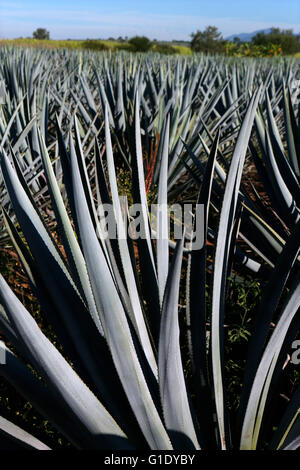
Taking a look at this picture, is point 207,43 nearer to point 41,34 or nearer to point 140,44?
point 140,44

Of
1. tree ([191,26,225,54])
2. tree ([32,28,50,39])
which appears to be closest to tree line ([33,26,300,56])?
tree ([191,26,225,54])

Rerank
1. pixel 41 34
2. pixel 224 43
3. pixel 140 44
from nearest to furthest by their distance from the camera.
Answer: pixel 140 44
pixel 224 43
pixel 41 34

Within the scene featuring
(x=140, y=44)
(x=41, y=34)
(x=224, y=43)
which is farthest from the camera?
(x=41, y=34)

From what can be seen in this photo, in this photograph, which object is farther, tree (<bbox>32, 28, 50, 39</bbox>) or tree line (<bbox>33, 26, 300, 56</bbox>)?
tree (<bbox>32, 28, 50, 39</bbox>)

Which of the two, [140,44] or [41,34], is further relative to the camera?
[41,34]

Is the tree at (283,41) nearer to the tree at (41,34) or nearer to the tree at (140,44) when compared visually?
the tree at (140,44)

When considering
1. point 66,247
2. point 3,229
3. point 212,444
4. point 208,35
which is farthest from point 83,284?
point 208,35

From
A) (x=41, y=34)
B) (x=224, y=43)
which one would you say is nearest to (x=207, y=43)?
(x=224, y=43)

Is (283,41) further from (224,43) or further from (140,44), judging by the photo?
(140,44)

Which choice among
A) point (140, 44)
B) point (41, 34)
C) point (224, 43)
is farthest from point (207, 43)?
point (41, 34)

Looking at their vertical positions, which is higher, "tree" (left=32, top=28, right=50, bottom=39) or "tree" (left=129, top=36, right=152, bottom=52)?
"tree" (left=32, top=28, right=50, bottom=39)

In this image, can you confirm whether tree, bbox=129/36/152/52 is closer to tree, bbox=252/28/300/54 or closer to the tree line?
the tree line

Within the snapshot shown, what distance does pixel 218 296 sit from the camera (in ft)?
2.91
